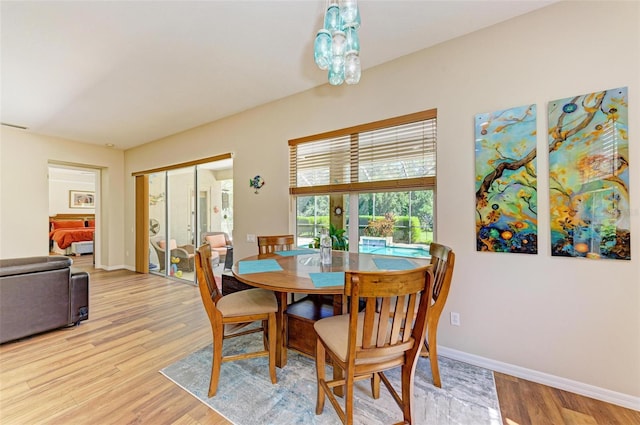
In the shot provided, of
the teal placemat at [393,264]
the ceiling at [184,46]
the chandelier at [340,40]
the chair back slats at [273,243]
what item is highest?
the ceiling at [184,46]

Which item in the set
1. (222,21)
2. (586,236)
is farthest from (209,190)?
(586,236)

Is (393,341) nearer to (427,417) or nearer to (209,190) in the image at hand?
(427,417)

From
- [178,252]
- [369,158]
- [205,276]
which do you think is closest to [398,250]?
[369,158]

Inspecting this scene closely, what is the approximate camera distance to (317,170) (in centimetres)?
317

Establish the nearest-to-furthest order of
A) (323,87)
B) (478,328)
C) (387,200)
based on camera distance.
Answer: (478,328)
(387,200)
(323,87)

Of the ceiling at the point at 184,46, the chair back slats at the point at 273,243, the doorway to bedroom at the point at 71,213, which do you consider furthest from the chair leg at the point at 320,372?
the doorway to bedroom at the point at 71,213

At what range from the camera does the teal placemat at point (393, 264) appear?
1.98 meters

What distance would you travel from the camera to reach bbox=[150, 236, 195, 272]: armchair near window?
4820 millimetres

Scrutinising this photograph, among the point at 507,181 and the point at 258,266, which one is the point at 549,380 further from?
the point at 258,266

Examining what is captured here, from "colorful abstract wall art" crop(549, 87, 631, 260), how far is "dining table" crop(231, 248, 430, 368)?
100 cm

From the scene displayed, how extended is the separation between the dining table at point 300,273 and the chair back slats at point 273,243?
29 centimetres

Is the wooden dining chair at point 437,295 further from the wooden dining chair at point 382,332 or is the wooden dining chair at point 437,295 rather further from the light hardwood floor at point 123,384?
the light hardwood floor at point 123,384

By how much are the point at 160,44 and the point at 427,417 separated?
138 inches

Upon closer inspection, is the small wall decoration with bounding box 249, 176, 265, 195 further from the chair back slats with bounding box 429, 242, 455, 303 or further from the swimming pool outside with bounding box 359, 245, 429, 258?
the chair back slats with bounding box 429, 242, 455, 303
